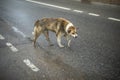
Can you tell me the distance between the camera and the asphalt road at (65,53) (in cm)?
587

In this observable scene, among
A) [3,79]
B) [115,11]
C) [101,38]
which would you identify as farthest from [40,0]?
[3,79]

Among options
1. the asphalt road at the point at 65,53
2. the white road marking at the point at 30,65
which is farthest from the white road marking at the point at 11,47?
the white road marking at the point at 30,65

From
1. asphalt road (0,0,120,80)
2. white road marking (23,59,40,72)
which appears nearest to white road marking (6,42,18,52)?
asphalt road (0,0,120,80)

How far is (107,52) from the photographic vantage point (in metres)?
7.18

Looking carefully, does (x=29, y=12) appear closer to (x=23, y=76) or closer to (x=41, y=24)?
(x=41, y=24)

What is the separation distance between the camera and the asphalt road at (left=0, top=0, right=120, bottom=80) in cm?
587

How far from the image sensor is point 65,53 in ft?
23.9

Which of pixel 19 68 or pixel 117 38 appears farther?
pixel 117 38

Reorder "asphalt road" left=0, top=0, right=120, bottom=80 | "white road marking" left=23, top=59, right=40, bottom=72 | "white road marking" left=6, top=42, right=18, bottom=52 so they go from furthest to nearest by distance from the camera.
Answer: "white road marking" left=6, top=42, right=18, bottom=52 < "white road marking" left=23, top=59, right=40, bottom=72 < "asphalt road" left=0, top=0, right=120, bottom=80

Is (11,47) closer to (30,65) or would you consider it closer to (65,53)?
(30,65)

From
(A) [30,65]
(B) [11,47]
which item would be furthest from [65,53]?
(B) [11,47]

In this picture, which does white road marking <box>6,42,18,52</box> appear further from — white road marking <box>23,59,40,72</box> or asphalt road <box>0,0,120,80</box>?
white road marking <box>23,59,40,72</box>

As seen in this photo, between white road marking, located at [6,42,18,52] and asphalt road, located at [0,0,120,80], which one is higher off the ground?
asphalt road, located at [0,0,120,80]

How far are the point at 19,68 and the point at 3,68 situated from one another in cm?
45
